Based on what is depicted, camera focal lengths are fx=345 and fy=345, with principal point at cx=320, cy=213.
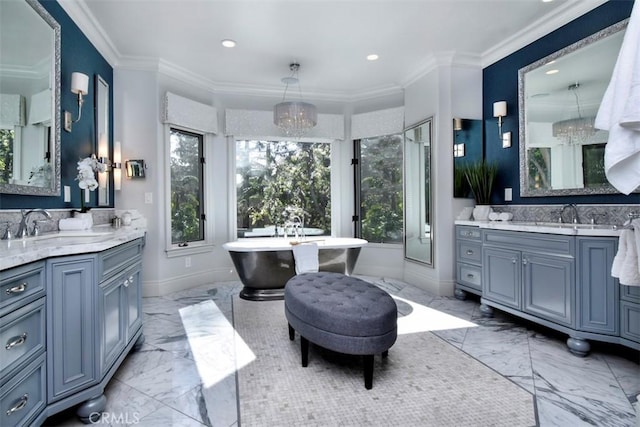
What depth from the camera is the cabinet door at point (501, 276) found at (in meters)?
2.87

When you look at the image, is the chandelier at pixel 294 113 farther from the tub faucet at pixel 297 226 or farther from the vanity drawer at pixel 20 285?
the vanity drawer at pixel 20 285

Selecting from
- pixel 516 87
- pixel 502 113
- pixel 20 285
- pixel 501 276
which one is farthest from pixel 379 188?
pixel 20 285

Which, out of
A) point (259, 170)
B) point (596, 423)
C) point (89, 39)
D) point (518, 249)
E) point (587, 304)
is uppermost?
point (89, 39)

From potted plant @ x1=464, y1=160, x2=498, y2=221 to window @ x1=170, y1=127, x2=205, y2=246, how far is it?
11.2 ft

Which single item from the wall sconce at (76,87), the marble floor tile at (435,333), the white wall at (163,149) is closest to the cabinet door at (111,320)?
the marble floor tile at (435,333)

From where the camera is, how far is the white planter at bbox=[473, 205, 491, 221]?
374 cm

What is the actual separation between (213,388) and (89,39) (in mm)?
3310

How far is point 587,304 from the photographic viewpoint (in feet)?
7.66

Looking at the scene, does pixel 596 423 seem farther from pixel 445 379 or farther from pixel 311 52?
pixel 311 52

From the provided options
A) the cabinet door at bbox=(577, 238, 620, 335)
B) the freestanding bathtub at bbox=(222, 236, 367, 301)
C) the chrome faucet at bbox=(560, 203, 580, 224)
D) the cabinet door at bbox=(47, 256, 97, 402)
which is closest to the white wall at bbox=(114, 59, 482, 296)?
the freestanding bathtub at bbox=(222, 236, 367, 301)

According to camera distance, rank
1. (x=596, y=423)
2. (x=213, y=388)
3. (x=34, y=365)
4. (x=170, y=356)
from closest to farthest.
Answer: (x=34, y=365) → (x=596, y=423) → (x=213, y=388) → (x=170, y=356)

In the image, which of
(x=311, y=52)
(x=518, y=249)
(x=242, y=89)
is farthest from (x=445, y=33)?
(x=242, y=89)

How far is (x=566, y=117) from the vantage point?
10.00 feet

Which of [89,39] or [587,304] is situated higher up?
[89,39]
